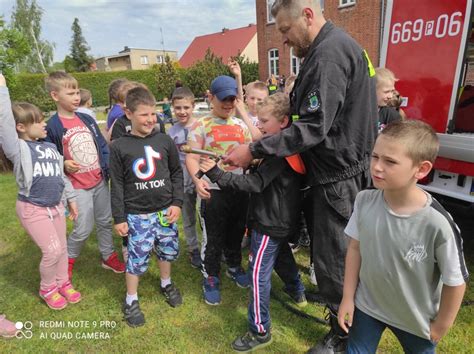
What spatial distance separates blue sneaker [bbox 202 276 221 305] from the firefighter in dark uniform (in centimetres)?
117

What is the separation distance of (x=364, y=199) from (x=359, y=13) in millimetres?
18226

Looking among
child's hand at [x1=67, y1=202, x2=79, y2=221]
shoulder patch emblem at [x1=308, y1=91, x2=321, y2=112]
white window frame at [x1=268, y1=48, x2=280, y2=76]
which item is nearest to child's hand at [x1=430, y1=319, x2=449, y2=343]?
shoulder patch emblem at [x1=308, y1=91, x2=321, y2=112]

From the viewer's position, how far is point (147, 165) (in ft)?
8.99

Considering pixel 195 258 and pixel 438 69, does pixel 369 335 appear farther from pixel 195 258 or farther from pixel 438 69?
pixel 438 69

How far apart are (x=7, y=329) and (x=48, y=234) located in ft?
2.64

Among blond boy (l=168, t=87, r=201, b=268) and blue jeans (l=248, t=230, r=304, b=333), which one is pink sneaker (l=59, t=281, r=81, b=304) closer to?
blond boy (l=168, t=87, r=201, b=268)

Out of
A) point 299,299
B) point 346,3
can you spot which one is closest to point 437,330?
point 299,299

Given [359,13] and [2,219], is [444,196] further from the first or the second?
[359,13]

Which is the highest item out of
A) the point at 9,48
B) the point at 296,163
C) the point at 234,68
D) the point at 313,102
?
the point at 9,48

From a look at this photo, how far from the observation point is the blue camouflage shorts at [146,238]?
2.73 meters

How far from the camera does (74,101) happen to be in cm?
315

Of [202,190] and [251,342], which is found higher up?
[202,190]

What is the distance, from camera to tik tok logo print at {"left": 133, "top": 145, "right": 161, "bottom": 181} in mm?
2705

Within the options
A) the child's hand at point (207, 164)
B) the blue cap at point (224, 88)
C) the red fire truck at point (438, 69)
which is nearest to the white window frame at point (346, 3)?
the red fire truck at point (438, 69)
